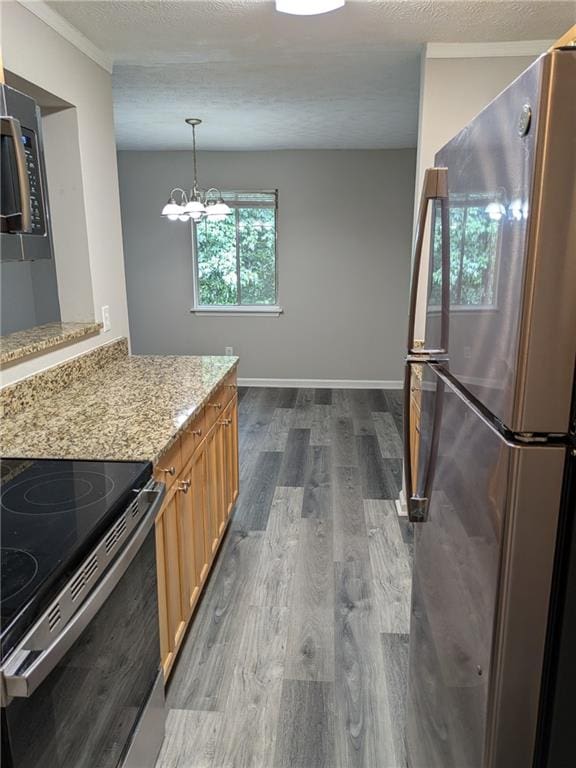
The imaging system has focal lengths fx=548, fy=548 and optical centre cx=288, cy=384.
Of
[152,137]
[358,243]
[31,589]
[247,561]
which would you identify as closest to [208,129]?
[152,137]

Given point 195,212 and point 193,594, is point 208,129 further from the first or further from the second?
point 193,594

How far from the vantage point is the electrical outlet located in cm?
279

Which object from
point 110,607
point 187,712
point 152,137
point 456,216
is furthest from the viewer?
point 152,137

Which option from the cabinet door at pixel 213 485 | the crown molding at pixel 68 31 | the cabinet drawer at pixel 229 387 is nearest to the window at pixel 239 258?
the crown molding at pixel 68 31

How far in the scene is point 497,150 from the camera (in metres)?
0.85

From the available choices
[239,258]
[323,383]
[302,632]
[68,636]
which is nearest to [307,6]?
[68,636]

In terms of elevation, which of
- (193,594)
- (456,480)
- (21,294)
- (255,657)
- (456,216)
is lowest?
(255,657)

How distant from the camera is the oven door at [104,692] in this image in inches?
36.2

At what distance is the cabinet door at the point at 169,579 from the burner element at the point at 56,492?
1.11 ft

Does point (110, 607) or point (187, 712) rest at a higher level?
point (110, 607)

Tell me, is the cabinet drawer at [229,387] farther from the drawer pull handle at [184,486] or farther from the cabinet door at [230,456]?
the drawer pull handle at [184,486]

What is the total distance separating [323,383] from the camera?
6.16 m

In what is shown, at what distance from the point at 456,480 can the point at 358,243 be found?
16.6 feet

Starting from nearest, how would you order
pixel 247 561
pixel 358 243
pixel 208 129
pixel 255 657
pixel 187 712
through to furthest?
pixel 187 712 < pixel 255 657 < pixel 247 561 < pixel 208 129 < pixel 358 243
